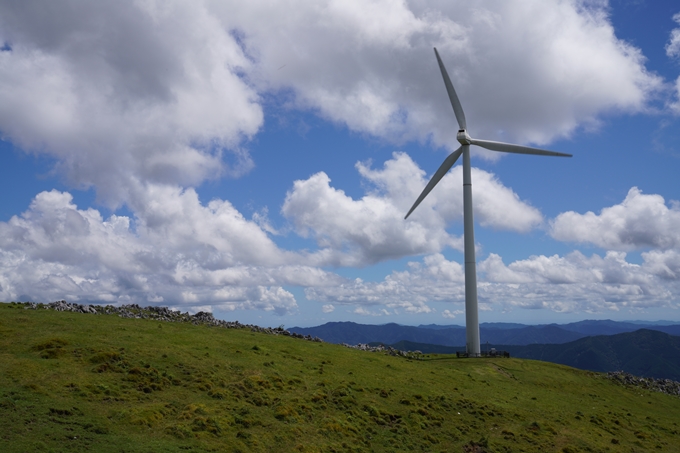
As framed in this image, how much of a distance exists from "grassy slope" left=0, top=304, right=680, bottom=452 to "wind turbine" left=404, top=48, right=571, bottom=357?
16.7 metres

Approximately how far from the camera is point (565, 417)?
50562mm

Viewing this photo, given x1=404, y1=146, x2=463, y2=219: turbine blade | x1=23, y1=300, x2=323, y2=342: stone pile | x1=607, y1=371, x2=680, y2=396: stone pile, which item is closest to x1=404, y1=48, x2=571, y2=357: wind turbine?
x1=404, y1=146, x2=463, y2=219: turbine blade

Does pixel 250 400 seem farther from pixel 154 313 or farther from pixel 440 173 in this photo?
pixel 440 173

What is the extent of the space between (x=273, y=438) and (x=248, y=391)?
7522 millimetres

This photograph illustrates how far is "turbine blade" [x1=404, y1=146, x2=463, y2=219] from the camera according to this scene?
3369 inches

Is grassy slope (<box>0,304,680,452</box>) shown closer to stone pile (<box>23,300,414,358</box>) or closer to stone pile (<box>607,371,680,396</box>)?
stone pile (<box>23,300,414,358</box>)

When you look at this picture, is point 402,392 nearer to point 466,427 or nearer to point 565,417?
point 466,427

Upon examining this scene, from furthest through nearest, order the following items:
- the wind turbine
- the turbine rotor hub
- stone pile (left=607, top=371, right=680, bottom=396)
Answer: the turbine rotor hub
the wind turbine
stone pile (left=607, top=371, right=680, bottom=396)

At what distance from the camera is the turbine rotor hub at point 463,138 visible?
85000 mm

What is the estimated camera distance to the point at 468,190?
82.2 m

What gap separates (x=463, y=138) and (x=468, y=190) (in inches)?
365

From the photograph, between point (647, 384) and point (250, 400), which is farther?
point (647, 384)

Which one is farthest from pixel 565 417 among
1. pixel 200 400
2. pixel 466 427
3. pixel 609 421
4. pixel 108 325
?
pixel 108 325

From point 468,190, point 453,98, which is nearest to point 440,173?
point 468,190
